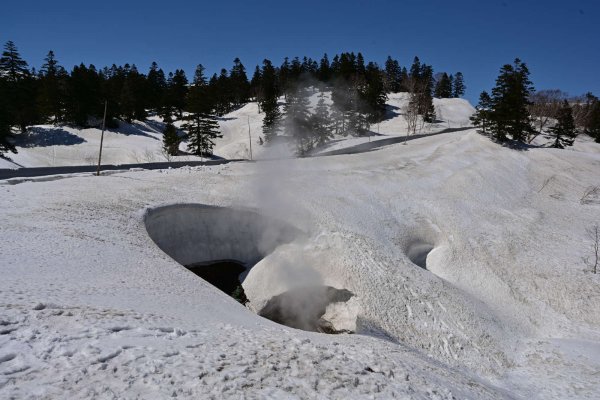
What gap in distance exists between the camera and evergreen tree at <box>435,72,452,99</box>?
12519 cm

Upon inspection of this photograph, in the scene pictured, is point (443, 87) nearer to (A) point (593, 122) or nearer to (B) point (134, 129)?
(A) point (593, 122)

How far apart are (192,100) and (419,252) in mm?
38900

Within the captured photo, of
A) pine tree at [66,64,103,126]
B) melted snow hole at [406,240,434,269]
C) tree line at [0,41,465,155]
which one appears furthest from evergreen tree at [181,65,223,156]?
melted snow hole at [406,240,434,269]

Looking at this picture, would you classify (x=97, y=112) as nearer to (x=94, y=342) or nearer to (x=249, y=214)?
(x=249, y=214)

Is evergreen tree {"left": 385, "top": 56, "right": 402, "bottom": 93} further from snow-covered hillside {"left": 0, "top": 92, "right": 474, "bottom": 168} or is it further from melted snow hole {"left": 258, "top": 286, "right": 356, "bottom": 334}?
melted snow hole {"left": 258, "top": 286, "right": 356, "bottom": 334}

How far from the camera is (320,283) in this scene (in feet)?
67.7

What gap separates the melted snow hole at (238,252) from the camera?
19.5m

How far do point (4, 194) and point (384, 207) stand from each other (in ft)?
78.5

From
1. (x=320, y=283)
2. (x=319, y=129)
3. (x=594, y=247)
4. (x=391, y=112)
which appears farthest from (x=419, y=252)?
(x=391, y=112)

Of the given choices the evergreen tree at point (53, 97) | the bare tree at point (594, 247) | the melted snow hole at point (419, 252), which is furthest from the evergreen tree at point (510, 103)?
the evergreen tree at point (53, 97)

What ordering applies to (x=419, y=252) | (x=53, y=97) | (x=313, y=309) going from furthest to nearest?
(x=53, y=97)
(x=419, y=252)
(x=313, y=309)

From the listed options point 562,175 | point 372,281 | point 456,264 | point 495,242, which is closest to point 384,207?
point 456,264

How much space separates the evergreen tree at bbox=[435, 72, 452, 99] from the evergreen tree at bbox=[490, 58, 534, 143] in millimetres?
79086

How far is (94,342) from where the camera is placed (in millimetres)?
7129
